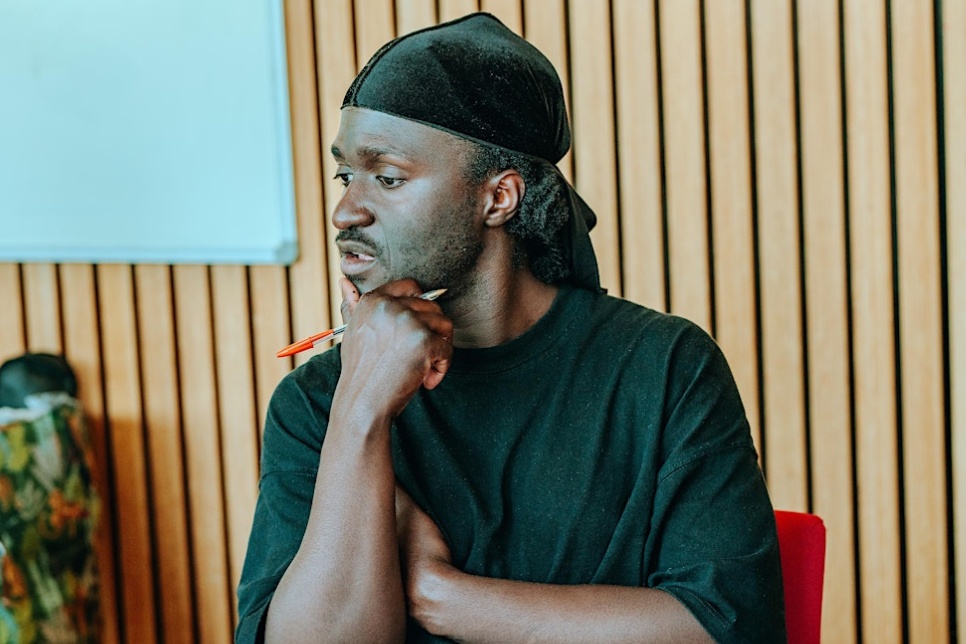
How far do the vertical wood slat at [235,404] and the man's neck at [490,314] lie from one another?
1.37m

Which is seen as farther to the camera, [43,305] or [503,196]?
[43,305]

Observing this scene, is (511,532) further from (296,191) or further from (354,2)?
(354,2)

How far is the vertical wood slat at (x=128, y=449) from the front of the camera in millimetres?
→ 3215

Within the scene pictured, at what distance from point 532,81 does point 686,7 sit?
1103 mm

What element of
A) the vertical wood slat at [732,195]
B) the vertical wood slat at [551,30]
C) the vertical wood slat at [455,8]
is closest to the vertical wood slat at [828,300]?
the vertical wood slat at [732,195]

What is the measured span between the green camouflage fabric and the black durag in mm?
1444

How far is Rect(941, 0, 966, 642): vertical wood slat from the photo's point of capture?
2.63m

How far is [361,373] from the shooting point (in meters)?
1.75

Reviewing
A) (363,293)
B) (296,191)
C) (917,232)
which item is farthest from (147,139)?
(917,232)

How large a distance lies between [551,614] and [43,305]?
2197mm

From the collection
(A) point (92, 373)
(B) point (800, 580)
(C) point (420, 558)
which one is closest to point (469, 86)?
(C) point (420, 558)

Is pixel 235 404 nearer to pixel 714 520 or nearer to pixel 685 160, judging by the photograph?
pixel 685 160

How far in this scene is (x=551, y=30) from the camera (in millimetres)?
2893

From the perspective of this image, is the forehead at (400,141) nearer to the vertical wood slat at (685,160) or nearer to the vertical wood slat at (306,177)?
the vertical wood slat at (685,160)
